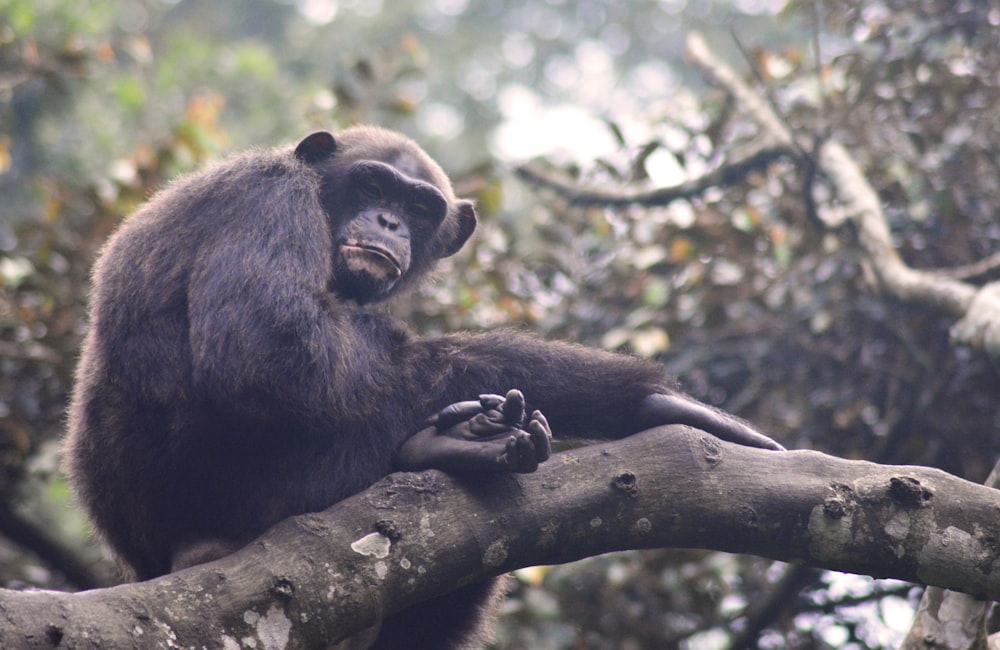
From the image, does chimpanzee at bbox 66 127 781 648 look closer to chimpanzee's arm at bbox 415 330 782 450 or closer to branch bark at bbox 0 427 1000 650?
chimpanzee's arm at bbox 415 330 782 450

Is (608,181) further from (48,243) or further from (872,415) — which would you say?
(48,243)

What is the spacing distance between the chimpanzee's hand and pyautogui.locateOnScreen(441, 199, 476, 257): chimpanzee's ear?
2009mm

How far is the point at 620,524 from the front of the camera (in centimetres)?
352

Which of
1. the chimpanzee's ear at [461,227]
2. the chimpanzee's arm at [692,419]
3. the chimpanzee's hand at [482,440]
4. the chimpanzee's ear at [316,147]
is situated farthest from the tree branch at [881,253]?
the chimpanzee's ear at [316,147]

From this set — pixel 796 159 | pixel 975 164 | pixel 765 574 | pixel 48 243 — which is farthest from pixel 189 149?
pixel 975 164

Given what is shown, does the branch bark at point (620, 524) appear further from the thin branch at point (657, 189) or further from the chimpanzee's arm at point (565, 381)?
the thin branch at point (657, 189)

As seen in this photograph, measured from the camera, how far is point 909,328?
22.2ft

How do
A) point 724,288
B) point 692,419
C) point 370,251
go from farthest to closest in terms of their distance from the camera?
A: point 724,288 < point 370,251 < point 692,419

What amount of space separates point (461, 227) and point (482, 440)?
249cm

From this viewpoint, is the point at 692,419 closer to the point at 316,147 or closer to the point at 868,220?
the point at 316,147

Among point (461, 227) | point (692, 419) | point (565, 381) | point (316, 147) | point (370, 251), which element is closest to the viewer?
point (692, 419)

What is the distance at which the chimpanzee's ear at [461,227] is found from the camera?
5844mm

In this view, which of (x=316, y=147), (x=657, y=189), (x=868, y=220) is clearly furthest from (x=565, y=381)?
(x=657, y=189)

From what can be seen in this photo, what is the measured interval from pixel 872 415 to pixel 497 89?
74.5 feet
